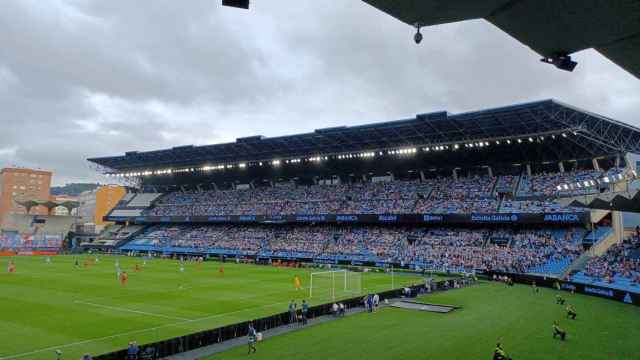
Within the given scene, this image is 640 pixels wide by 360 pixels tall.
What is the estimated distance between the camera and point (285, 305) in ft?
→ 118

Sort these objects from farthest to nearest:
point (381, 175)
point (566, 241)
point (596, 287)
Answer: point (381, 175) → point (566, 241) → point (596, 287)

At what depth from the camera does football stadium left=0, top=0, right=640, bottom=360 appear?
79.9 feet

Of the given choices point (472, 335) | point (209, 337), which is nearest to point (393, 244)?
point (472, 335)

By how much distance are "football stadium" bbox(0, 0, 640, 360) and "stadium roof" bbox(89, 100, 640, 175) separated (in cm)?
36

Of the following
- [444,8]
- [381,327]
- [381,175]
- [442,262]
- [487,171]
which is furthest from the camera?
[381,175]

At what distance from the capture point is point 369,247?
69750mm

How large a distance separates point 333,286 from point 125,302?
19.7 metres

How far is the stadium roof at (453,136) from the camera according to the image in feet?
179

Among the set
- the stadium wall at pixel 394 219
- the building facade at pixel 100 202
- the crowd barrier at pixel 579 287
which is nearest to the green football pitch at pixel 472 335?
the crowd barrier at pixel 579 287

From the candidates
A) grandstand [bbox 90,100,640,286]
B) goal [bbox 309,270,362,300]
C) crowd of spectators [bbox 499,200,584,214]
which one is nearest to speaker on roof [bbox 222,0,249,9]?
goal [bbox 309,270,362,300]

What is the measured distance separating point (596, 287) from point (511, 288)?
792cm

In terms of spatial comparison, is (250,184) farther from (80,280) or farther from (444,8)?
(444,8)

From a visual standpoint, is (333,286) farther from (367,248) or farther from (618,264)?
(618,264)

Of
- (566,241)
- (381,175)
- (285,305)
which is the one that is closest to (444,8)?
(285,305)
